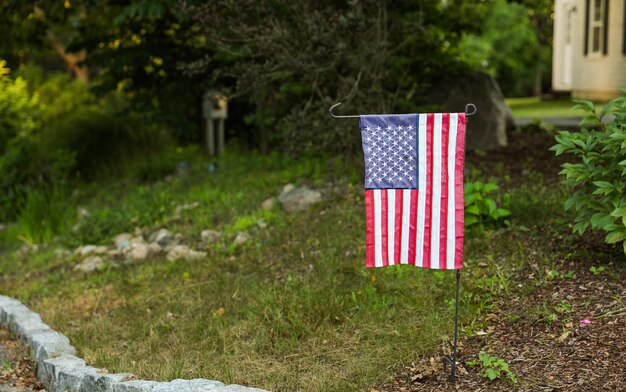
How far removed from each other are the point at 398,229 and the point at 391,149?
0.44 metres

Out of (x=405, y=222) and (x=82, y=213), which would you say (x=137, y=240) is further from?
(x=405, y=222)

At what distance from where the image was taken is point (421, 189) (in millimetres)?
4098

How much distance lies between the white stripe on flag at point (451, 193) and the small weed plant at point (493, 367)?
0.55m

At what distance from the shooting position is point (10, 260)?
8.07 metres

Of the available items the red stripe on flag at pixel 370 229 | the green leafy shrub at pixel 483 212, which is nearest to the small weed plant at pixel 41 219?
the green leafy shrub at pixel 483 212

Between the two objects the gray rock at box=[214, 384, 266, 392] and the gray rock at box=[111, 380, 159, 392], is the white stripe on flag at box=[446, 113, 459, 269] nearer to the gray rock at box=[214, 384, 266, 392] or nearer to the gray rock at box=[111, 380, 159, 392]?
the gray rock at box=[214, 384, 266, 392]

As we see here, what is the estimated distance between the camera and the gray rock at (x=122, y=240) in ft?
24.8

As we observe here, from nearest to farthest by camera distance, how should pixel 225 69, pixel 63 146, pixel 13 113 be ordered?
pixel 225 69 < pixel 63 146 < pixel 13 113

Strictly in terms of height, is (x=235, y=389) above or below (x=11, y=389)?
above

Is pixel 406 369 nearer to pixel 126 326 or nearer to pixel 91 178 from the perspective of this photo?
pixel 126 326

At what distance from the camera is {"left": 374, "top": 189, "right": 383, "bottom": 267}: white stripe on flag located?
4176mm

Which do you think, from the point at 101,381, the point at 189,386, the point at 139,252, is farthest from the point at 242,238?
the point at 189,386

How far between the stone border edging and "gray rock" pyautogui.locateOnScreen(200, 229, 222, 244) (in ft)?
5.72

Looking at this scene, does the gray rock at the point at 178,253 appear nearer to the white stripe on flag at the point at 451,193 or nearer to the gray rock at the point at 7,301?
the gray rock at the point at 7,301
